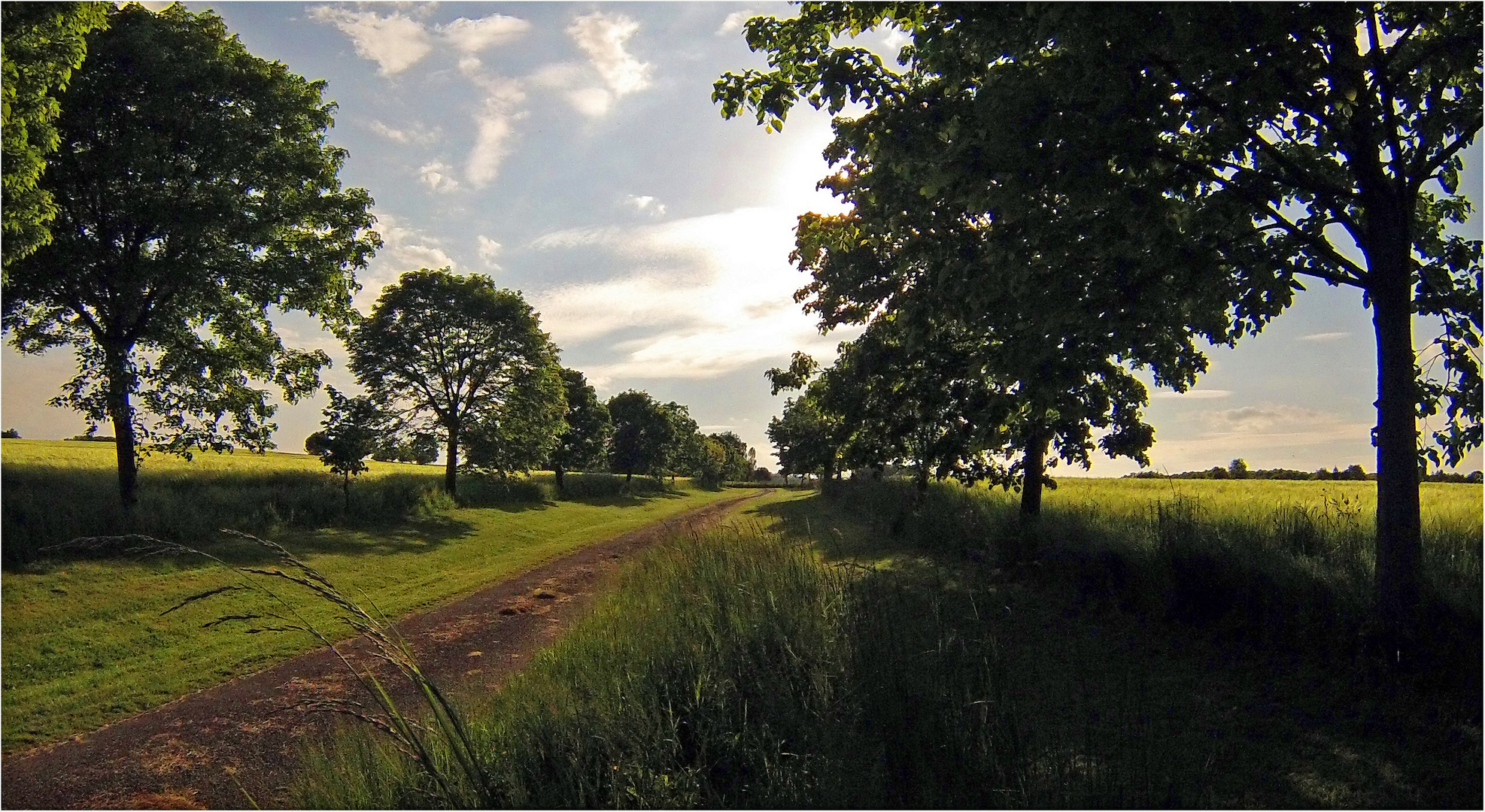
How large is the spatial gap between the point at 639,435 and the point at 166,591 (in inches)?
2726

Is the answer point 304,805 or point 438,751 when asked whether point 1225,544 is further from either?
point 304,805

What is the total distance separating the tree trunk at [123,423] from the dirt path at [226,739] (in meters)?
12.7

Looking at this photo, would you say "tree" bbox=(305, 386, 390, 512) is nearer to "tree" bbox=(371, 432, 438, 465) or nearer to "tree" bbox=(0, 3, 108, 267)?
"tree" bbox=(371, 432, 438, 465)

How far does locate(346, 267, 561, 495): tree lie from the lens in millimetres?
35938

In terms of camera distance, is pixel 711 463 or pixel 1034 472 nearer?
pixel 1034 472

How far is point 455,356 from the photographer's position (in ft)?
123

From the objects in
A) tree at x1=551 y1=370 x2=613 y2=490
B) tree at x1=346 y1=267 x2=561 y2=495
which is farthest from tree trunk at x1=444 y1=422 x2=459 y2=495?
tree at x1=551 y1=370 x2=613 y2=490

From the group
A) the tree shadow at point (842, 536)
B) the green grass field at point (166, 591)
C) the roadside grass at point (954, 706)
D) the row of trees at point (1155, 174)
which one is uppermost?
the row of trees at point (1155, 174)

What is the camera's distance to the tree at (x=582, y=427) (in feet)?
202

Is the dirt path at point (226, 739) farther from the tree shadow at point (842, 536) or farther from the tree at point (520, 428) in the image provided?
the tree at point (520, 428)

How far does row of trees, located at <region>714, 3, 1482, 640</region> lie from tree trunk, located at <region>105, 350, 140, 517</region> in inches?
734

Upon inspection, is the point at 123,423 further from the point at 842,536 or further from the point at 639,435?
the point at 639,435

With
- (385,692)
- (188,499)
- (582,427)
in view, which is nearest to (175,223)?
(188,499)

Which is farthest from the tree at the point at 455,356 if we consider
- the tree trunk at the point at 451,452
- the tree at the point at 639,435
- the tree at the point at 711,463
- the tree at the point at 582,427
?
the tree at the point at 711,463
